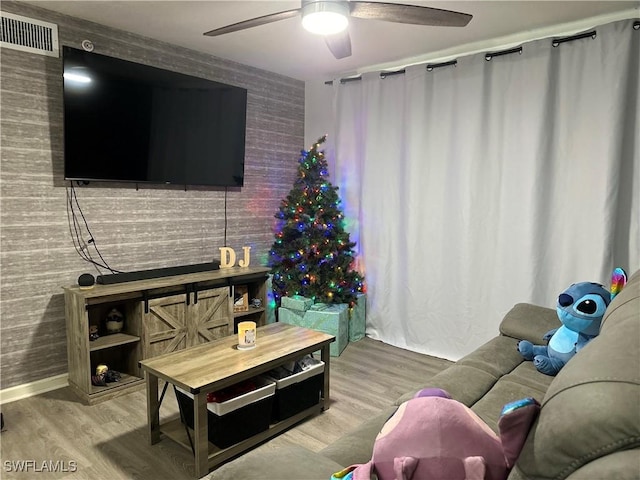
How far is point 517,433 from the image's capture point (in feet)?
3.18

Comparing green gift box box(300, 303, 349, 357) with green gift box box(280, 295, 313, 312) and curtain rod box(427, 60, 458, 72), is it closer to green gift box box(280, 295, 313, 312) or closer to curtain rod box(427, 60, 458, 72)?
green gift box box(280, 295, 313, 312)

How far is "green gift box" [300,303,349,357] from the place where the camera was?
3.73m

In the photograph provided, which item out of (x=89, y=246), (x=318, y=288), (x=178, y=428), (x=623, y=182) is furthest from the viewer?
(x=318, y=288)

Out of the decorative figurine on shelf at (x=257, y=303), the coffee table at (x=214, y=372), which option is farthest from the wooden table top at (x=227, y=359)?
the decorative figurine on shelf at (x=257, y=303)

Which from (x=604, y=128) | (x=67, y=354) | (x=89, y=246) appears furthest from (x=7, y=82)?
(x=604, y=128)

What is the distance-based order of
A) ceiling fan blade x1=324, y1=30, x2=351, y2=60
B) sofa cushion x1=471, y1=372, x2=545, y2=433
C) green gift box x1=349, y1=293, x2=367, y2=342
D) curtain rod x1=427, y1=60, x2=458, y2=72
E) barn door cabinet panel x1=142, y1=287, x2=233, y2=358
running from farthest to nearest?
green gift box x1=349, y1=293, x2=367, y2=342, curtain rod x1=427, y1=60, x2=458, y2=72, barn door cabinet panel x1=142, y1=287, x2=233, y2=358, ceiling fan blade x1=324, y1=30, x2=351, y2=60, sofa cushion x1=471, y1=372, x2=545, y2=433

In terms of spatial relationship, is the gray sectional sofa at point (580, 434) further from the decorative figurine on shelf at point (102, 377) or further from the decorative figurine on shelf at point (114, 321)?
the decorative figurine on shelf at point (114, 321)

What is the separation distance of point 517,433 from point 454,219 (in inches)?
112

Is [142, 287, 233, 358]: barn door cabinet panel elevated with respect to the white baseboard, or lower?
elevated

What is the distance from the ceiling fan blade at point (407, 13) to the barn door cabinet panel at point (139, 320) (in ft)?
7.08

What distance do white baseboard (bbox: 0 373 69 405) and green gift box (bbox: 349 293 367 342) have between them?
Answer: 7.56ft

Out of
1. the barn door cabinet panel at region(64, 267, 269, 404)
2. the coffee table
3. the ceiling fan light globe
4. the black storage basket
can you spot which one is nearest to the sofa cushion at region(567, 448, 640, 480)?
the coffee table

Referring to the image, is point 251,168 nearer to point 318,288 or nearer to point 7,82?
point 318,288

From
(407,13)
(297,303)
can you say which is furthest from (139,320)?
(407,13)
